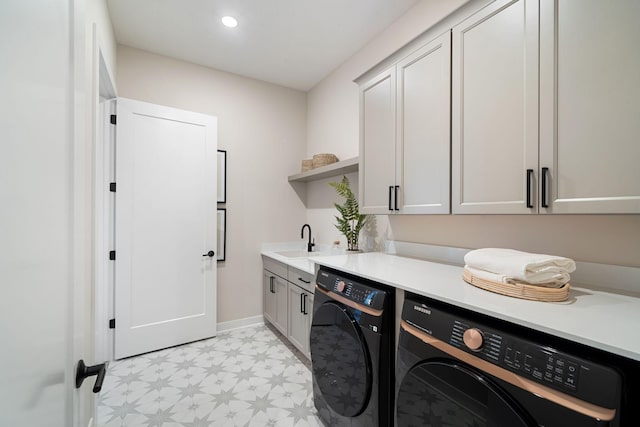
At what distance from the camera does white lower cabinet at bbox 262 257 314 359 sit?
228cm

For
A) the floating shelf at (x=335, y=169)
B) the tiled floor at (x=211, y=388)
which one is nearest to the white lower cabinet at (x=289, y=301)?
the tiled floor at (x=211, y=388)

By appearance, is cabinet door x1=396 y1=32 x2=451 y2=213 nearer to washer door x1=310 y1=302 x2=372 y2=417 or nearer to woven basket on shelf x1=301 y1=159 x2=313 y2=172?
washer door x1=310 y1=302 x2=372 y2=417

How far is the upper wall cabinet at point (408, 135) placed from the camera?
1.60 metres

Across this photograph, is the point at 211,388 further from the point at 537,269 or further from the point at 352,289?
the point at 537,269

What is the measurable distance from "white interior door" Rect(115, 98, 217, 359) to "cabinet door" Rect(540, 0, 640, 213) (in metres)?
2.68

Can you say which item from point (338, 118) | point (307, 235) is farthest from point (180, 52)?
point (307, 235)

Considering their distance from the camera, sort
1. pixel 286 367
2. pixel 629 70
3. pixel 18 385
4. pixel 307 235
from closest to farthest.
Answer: pixel 18 385
pixel 629 70
pixel 286 367
pixel 307 235

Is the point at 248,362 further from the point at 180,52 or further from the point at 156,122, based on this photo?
the point at 180,52

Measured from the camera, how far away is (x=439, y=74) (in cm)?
161

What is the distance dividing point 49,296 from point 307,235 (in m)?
3.04

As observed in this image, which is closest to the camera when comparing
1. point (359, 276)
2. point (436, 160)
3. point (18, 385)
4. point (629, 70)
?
point (18, 385)

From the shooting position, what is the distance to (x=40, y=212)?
0.50 meters

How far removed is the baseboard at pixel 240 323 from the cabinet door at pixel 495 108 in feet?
8.43

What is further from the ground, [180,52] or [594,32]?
[180,52]
